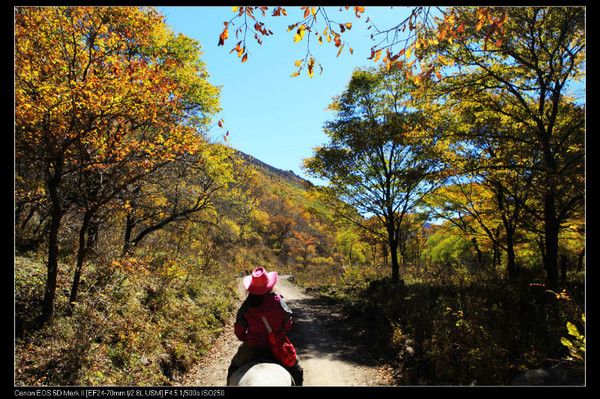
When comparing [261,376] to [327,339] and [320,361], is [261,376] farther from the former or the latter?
[327,339]

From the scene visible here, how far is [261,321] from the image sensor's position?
165 inches

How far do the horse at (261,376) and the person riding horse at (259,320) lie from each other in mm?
289

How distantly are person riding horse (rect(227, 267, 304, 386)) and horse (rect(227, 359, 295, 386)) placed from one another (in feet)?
0.95

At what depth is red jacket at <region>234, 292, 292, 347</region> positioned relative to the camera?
13.7 feet

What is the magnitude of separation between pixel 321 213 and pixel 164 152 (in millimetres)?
10294

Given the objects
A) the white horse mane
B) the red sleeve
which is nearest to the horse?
the white horse mane

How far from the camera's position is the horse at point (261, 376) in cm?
329

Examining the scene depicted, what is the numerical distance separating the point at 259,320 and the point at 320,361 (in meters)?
5.28

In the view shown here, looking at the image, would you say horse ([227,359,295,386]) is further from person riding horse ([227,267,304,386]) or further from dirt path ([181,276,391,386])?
dirt path ([181,276,391,386])
